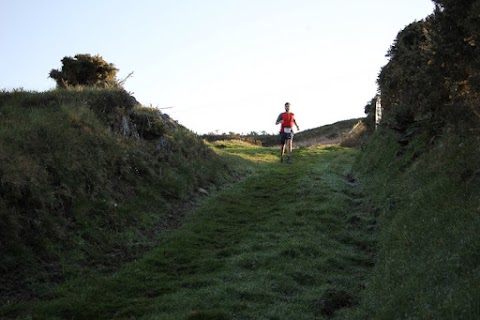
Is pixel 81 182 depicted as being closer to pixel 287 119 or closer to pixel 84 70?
pixel 84 70

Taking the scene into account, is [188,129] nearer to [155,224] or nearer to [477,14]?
[155,224]

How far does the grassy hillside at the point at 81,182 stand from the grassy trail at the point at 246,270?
69 cm

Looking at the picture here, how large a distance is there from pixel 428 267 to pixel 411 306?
89cm

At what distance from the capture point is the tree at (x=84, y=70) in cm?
2281

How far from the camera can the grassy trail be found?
808 cm

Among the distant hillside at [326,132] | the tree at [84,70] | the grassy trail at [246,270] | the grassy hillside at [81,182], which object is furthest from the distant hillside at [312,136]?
the grassy trail at [246,270]

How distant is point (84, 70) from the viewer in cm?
2300

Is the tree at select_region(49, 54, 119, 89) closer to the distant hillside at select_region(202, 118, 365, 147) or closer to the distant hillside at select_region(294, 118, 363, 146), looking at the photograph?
the distant hillside at select_region(202, 118, 365, 147)

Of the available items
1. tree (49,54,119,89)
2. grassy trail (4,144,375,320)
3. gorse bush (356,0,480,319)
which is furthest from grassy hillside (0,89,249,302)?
gorse bush (356,0,480,319)

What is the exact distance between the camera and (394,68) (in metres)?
18.4

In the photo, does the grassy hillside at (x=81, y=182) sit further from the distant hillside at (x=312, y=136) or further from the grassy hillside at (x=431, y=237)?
the distant hillside at (x=312, y=136)

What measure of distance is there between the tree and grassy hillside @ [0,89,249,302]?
14.7ft

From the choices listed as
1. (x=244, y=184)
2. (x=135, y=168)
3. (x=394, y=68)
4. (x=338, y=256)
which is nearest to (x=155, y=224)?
(x=135, y=168)

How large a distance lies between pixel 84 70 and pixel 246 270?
15791mm
